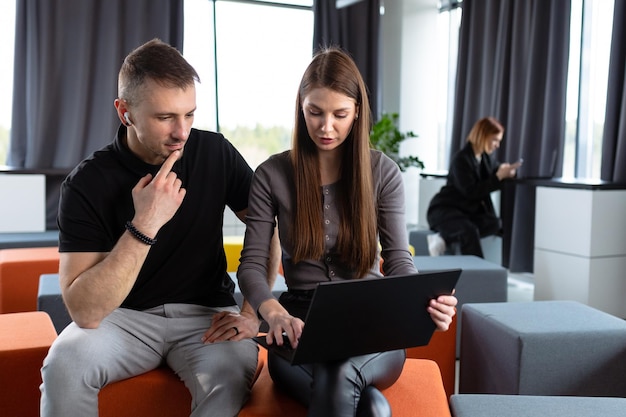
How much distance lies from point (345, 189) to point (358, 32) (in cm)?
551

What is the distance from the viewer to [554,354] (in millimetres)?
2084

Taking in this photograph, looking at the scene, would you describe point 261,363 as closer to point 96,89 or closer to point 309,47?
point 96,89

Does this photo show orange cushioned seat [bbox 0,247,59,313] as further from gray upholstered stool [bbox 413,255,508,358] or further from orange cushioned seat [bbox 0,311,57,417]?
gray upholstered stool [bbox 413,255,508,358]

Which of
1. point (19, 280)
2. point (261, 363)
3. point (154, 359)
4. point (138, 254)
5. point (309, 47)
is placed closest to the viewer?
point (138, 254)

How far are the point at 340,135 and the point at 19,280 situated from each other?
7.29 ft

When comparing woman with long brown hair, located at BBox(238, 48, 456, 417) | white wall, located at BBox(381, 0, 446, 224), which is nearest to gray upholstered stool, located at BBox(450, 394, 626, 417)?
woman with long brown hair, located at BBox(238, 48, 456, 417)

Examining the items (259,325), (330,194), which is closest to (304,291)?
(259,325)

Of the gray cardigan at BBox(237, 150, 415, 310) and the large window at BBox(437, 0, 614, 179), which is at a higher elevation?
the large window at BBox(437, 0, 614, 179)

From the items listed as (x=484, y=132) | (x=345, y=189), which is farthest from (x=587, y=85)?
(x=345, y=189)

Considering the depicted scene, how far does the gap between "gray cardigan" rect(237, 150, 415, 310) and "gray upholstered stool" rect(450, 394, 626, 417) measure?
358 millimetres

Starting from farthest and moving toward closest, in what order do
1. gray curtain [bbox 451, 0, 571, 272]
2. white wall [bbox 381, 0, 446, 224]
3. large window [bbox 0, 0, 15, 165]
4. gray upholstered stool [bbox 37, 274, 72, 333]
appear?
white wall [bbox 381, 0, 446, 224], large window [bbox 0, 0, 15, 165], gray curtain [bbox 451, 0, 571, 272], gray upholstered stool [bbox 37, 274, 72, 333]

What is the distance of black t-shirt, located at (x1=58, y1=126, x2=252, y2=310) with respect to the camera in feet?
5.30

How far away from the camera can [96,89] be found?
588 cm

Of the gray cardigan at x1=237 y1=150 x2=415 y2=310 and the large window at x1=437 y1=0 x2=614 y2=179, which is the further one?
the large window at x1=437 y1=0 x2=614 y2=179
